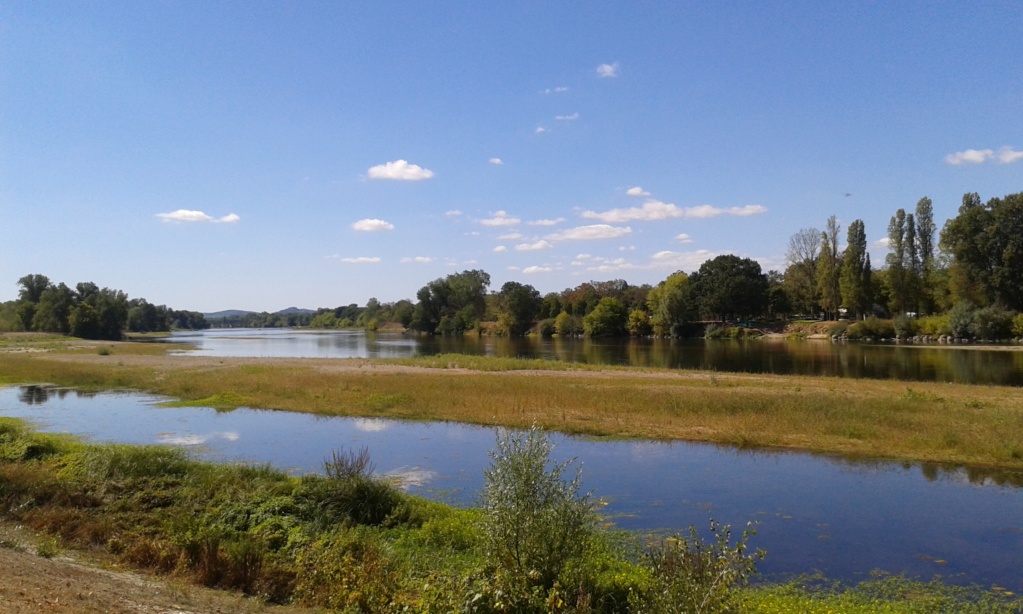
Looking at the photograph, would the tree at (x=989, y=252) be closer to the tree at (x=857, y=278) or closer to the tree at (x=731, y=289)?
the tree at (x=857, y=278)

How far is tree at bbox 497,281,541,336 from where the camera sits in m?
164

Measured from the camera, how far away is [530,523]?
317 inches

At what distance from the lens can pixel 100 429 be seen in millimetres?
24953

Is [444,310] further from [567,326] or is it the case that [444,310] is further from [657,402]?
[657,402]

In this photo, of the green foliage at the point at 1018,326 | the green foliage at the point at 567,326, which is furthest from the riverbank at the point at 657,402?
the green foliage at the point at 567,326

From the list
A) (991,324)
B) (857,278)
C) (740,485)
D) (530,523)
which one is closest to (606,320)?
(857,278)

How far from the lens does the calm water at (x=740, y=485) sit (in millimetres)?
12039

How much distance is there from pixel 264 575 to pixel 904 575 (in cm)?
1058

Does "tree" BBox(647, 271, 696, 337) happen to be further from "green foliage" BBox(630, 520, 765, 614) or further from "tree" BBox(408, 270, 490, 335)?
"green foliage" BBox(630, 520, 765, 614)

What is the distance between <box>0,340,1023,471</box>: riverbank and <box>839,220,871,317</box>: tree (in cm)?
7939

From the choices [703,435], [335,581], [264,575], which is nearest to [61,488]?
[264,575]

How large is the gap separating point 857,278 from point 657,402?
95393mm

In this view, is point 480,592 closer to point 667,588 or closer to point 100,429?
point 667,588

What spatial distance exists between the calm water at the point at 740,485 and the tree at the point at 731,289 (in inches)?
4238
